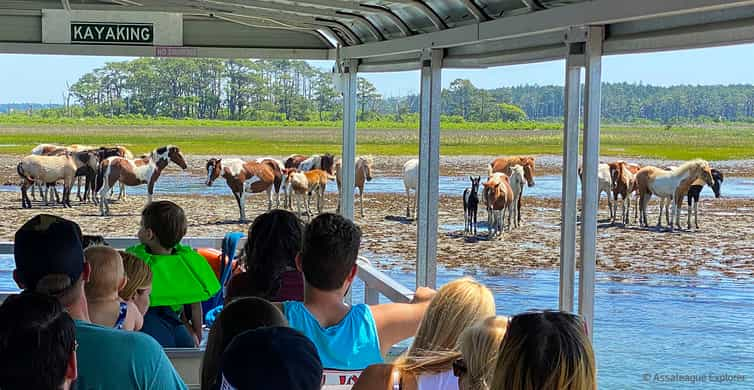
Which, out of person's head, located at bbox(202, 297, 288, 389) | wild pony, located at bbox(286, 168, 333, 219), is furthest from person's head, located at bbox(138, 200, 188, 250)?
wild pony, located at bbox(286, 168, 333, 219)

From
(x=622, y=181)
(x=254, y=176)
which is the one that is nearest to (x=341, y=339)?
(x=622, y=181)

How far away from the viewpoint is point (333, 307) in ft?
8.99

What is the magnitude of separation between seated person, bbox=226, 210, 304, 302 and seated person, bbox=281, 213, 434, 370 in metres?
0.59

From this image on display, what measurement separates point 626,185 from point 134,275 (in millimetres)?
8445

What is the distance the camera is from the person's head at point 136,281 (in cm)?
325

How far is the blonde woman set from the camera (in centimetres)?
234

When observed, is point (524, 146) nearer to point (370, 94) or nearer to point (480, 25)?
point (370, 94)

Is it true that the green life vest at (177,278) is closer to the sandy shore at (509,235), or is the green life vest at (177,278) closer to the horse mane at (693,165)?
the horse mane at (693,165)

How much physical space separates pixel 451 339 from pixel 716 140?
34.9 ft

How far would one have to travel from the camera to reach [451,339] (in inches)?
93.8

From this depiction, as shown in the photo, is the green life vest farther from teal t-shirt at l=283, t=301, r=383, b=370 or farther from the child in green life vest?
teal t-shirt at l=283, t=301, r=383, b=370

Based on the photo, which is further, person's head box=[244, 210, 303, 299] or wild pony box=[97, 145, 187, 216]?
wild pony box=[97, 145, 187, 216]

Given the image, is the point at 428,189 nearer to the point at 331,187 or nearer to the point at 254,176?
the point at 254,176

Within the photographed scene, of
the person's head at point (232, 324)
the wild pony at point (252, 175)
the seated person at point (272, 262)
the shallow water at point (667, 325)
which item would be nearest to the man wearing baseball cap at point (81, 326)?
the person's head at point (232, 324)
